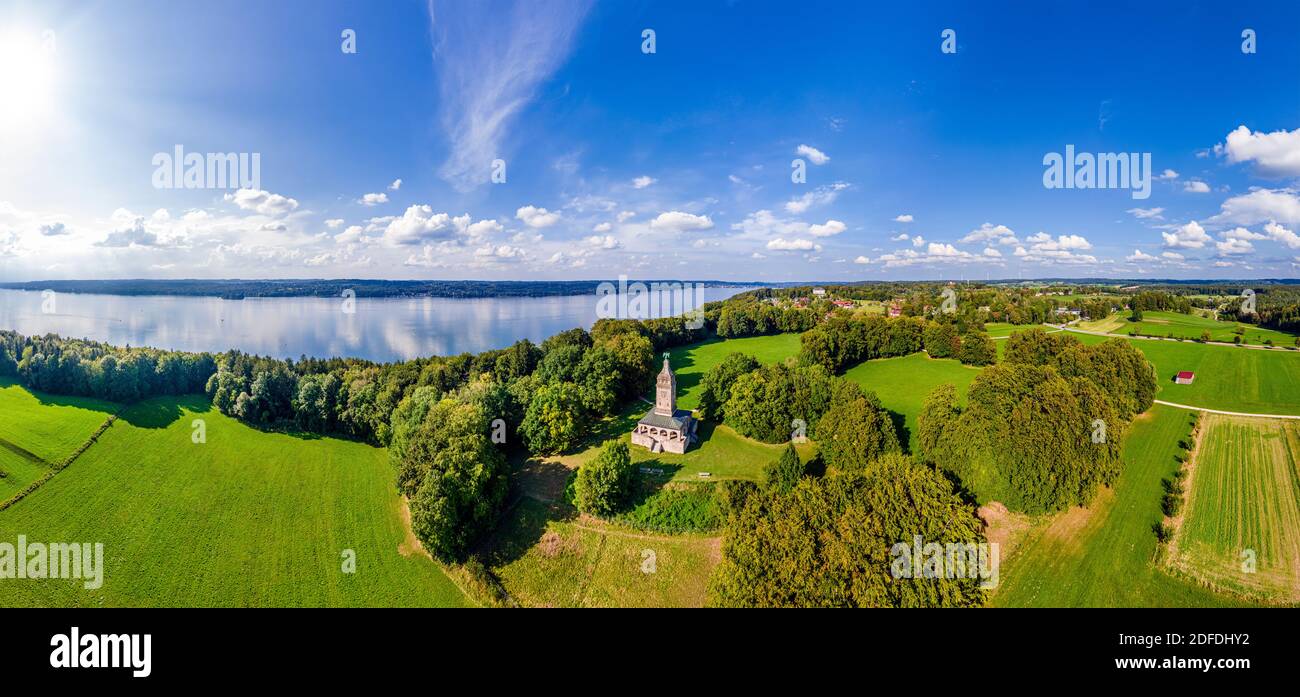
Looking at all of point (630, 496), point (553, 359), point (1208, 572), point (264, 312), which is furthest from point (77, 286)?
point (1208, 572)

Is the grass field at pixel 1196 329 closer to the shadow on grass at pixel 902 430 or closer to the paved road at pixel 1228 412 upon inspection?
the paved road at pixel 1228 412

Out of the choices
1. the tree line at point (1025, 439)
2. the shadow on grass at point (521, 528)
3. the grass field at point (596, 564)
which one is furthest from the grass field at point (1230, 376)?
the shadow on grass at point (521, 528)

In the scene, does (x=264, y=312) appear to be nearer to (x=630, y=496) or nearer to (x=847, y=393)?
(x=630, y=496)

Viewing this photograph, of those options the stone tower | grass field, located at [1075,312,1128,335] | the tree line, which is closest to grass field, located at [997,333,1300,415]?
grass field, located at [1075,312,1128,335]

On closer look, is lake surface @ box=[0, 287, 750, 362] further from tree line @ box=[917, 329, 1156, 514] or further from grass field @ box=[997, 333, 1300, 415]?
grass field @ box=[997, 333, 1300, 415]

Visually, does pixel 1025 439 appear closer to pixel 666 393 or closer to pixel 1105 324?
pixel 666 393

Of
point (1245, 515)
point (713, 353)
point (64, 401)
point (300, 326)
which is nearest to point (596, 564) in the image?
point (1245, 515)
